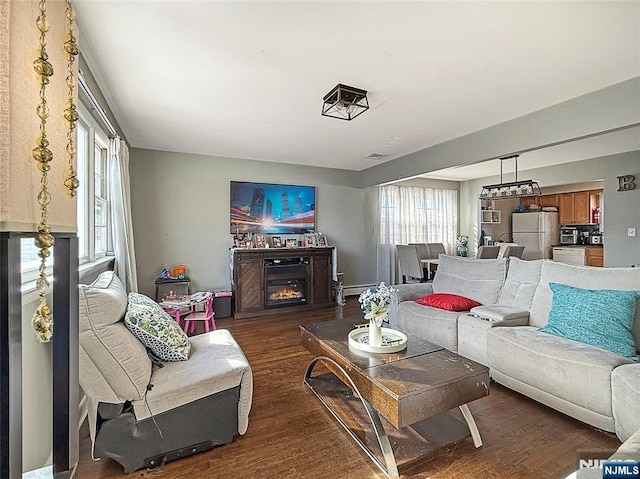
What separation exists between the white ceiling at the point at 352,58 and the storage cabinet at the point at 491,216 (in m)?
4.06

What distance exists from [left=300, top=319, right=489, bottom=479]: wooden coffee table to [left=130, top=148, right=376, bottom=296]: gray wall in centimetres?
315

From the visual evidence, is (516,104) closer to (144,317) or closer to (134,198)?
(144,317)

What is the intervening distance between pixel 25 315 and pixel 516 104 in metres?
3.89

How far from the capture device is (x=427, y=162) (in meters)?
4.46

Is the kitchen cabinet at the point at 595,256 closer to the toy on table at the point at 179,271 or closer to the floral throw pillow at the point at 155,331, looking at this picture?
the floral throw pillow at the point at 155,331

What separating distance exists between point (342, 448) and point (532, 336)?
5.32 feet

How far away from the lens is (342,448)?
72.8 inches

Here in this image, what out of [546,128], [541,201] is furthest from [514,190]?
[541,201]

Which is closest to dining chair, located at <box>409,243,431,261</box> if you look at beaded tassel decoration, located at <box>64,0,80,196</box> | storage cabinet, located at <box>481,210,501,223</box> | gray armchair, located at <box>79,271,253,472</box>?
storage cabinet, located at <box>481,210,501,223</box>

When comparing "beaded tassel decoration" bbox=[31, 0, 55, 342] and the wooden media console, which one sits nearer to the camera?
"beaded tassel decoration" bbox=[31, 0, 55, 342]

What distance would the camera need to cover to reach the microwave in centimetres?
668

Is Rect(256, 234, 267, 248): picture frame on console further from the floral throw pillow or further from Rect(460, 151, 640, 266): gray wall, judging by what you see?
Rect(460, 151, 640, 266): gray wall

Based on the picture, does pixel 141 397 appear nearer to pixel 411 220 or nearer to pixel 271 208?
pixel 271 208

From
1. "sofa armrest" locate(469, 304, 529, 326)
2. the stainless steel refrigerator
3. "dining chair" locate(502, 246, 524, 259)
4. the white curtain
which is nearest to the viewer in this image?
"sofa armrest" locate(469, 304, 529, 326)
